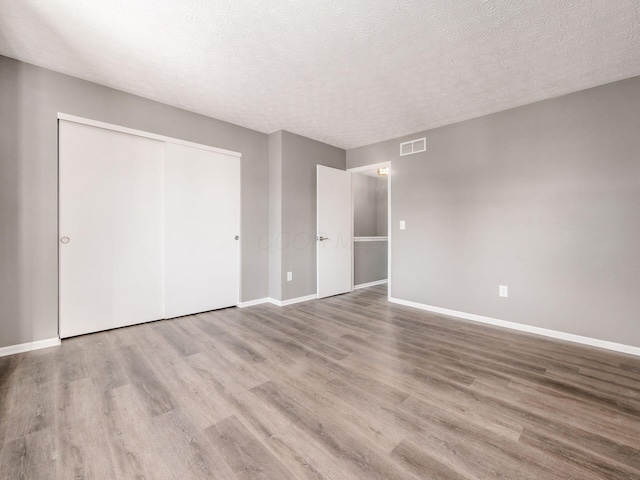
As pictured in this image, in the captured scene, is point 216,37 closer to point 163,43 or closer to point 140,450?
point 163,43

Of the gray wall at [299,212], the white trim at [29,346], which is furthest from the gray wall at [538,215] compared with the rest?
the white trim at [29,346]

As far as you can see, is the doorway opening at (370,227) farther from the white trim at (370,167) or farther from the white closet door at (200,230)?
the white closet door at (200,230)

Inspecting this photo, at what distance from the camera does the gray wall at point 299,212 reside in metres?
3.93

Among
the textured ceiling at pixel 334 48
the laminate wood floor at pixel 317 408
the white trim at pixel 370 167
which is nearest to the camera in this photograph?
the laminate wood floor at pixel 317 408

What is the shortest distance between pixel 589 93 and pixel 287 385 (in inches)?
148

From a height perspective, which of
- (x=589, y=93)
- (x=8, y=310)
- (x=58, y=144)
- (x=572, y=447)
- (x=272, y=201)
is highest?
(x=589, y=93)

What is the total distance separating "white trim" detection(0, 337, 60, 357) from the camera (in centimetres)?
228

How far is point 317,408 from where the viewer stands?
1.62 m

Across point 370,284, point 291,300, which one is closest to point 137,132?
point 291,300

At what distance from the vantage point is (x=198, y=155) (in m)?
3.38

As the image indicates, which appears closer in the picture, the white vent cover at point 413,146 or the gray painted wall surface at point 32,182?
the gray painted wall surface at point 32,182

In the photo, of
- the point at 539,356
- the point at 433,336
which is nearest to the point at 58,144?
the point at 433,336

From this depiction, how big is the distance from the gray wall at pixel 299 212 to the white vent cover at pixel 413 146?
4.11 ft

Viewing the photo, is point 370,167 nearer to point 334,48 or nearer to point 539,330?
point 334,48
